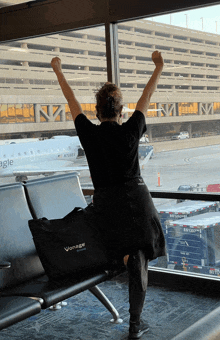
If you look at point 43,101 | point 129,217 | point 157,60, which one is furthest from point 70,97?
point 43,101

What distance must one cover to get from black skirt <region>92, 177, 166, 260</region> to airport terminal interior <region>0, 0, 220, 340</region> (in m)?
0.72

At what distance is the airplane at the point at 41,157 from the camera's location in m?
4.19

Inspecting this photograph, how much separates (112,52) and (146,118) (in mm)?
662

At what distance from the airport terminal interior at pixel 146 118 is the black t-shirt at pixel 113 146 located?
34.0 inches

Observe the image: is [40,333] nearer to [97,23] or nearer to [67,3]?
[97,23]

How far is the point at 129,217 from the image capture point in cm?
222

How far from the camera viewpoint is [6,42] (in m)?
4.32

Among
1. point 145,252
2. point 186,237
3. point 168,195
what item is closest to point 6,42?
point 168,195

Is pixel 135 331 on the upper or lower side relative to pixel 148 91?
lower

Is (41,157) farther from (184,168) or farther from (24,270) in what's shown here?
(24,270)

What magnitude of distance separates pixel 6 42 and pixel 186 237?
2713 millimetres

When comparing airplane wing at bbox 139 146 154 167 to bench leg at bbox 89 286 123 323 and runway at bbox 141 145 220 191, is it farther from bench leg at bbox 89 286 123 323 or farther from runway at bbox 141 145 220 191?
bench leg at bbox 89 286 123 323

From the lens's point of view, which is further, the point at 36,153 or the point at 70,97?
the point at 36,153

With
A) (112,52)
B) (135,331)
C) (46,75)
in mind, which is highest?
(112,52)
